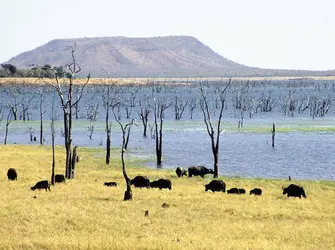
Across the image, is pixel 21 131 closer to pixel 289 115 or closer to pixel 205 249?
pixel 289 115

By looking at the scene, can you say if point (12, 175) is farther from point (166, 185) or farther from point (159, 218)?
point (159, 218)

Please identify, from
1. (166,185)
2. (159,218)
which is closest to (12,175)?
(166,185)

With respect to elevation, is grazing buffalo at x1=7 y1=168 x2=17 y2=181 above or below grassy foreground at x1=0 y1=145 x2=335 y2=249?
below

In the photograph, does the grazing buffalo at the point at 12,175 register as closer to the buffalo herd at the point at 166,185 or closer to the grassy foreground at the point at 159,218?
the buffalo herd at the point at 166,185

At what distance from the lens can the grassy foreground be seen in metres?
21.6

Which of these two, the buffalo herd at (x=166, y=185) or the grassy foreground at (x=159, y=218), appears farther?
the buffalo herd at (x=166, y=185)

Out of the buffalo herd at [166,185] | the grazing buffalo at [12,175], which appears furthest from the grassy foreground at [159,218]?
the buffalo herd at [166,185]

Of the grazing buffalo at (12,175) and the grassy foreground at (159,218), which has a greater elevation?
the grassy foreground at (159,218)

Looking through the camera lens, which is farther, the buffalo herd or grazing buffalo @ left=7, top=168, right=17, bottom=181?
grazing buffalo @ left=7, top=168, right=17, bottom=181

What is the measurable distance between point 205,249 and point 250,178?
27.1 meters

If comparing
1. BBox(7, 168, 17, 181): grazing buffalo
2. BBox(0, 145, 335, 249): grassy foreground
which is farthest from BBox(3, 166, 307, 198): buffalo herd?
BBox(0, 145, 335, 249): grassy foreground

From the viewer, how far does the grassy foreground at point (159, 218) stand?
21.6 meters

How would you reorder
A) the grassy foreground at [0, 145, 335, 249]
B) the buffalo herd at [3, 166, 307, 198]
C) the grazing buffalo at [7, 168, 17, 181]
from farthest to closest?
1. the grazing buffalo at [7, 168, 17, 181]
2. the buffalo herd at [3, 166, 307, 198]
3. the grassy foreground at [0, 145, 335, 249]

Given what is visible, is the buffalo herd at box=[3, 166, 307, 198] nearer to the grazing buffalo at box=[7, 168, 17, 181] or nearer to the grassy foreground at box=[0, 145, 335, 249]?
the grazing buffalo at box=[7, 168, 17, 181]
